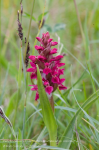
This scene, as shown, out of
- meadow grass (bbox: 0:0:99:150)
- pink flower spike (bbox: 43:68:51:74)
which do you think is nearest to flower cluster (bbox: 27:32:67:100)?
pink flower spike (bbox: 43:68:51:74)

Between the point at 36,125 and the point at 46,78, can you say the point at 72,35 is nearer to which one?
the point at 36,125

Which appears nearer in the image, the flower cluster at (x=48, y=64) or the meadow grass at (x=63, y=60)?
the flower cluster at (x=48, y=64)

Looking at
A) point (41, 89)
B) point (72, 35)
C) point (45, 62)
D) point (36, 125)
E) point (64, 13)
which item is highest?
point (64, 13)

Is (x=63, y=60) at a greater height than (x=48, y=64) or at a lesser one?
greater

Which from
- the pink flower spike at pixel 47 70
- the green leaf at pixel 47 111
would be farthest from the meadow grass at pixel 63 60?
the pink flower spike at pixel 47 70

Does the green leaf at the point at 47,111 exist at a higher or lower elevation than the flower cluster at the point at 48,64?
lower

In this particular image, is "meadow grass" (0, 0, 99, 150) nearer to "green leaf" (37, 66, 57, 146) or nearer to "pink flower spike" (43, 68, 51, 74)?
"green leaf" (37, 66, 57, 146)

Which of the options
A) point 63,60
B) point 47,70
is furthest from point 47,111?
point 63,60

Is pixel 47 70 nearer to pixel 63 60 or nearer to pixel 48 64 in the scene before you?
pixel 48 64

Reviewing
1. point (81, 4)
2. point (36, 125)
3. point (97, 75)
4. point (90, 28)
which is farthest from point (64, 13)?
point (36, 125)

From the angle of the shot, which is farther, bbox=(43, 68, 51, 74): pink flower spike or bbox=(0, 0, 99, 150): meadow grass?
bbox=(0, 0, 99, 150): meadow grass

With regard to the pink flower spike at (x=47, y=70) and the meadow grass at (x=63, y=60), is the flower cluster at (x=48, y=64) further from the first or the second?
the meadow grass at (x=63, y=60)
